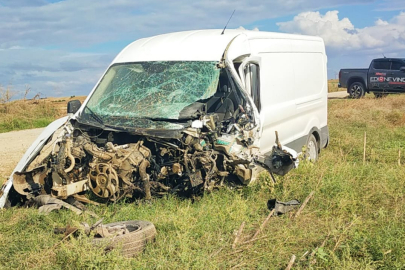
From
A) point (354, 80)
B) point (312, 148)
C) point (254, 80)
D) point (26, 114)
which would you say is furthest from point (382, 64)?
point (254, 80)

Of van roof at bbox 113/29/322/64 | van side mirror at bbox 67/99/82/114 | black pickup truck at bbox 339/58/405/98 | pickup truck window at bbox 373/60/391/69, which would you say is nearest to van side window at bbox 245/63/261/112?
van roof at bbox 113/29/322/64

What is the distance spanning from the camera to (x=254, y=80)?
21.5ft

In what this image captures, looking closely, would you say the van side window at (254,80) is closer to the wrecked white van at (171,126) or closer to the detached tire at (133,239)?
the wrecked white van at (171,126)

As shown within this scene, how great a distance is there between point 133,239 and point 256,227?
1416mm

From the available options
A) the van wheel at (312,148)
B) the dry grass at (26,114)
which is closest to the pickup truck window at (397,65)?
the dry grass at (26,114)

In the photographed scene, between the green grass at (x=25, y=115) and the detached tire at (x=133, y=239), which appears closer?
the detached tire at (x=133, y=239)

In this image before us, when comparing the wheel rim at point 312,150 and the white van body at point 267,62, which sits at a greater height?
the white van body at point 267,62

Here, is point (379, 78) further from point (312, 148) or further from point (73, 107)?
point (73, 107)

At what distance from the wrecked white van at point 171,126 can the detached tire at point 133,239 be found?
91 cm

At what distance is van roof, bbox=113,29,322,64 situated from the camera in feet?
20.9

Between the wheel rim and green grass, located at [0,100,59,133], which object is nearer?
the wheel rim

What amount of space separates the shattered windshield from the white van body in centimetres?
17

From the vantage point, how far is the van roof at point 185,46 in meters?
6.38

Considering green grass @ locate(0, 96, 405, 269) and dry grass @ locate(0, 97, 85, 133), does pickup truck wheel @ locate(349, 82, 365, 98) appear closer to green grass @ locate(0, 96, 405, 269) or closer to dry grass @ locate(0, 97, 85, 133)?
dry grass @ locate(0, 97, 85, 133)
